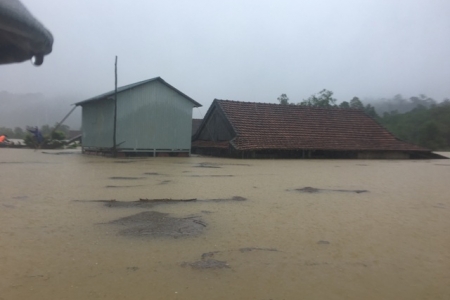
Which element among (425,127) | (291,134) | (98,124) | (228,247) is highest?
(425,127)

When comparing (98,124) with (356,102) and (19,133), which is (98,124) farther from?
(356,102)

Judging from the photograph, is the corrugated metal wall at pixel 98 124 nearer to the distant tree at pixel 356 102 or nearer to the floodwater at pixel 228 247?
the floodwater at pixel 228 247

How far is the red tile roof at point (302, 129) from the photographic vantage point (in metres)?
23.0

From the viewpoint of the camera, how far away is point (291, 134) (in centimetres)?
2439

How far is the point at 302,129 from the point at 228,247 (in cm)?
2130

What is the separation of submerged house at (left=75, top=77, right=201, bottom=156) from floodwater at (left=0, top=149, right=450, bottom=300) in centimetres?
1215

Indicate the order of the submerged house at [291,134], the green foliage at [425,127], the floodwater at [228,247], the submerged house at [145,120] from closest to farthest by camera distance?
the floodwater at [228,247], the submerged house at [145,120], the submerged house at [291,134], the green foliage at [425,127]

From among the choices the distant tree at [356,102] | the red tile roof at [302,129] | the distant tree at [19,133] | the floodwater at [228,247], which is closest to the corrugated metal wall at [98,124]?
the red tile roof at [302,129]

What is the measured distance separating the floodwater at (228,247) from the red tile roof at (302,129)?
14160 millimetres

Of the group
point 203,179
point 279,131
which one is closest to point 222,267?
point 203,179

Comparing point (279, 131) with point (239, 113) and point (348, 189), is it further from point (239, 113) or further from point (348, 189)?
point (348, 189)

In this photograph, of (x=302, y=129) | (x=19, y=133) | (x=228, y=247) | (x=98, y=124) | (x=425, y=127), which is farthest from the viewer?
(x=425, y=127)

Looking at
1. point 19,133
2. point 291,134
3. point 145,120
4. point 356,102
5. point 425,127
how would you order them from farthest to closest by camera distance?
point 356,102 < point 425,127 < point 19,133 < point 291,134 < point 145,120

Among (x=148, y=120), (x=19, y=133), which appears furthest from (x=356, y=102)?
(x=19, y=133)
